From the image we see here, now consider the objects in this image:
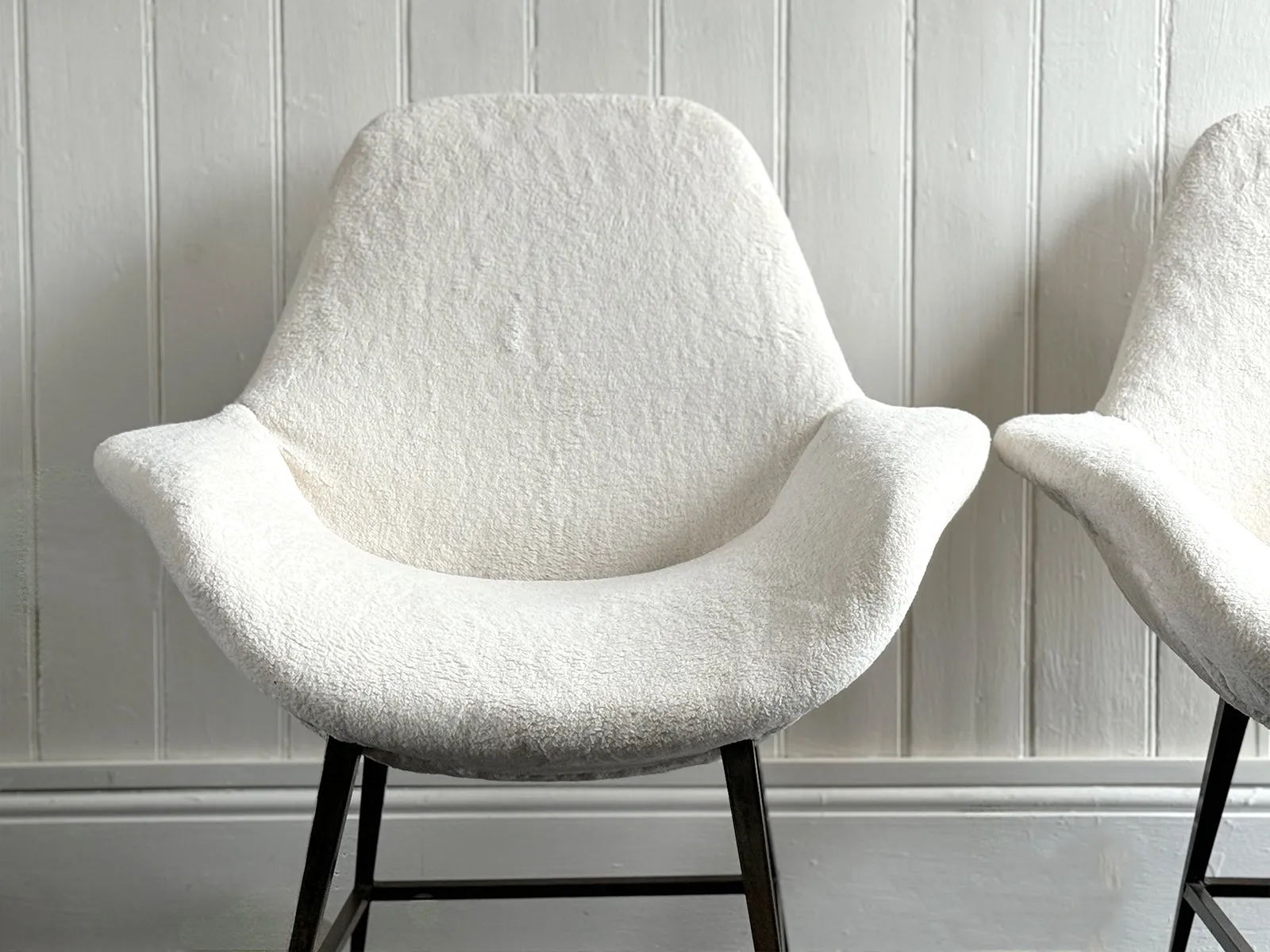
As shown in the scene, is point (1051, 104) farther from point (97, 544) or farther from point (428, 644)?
point (97, 544)

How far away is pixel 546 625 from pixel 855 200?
696 millimetres

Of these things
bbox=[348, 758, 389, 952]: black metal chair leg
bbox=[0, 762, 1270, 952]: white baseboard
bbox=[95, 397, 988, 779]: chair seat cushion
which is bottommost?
bbox=[0, 762, 1270, 952]: white baseboard

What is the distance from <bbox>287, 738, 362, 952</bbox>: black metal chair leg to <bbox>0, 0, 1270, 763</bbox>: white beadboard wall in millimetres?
525

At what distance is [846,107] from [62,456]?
94cm

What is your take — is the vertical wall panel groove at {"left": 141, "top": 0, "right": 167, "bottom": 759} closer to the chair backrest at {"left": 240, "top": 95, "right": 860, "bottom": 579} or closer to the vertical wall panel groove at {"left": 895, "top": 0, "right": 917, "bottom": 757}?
the chair backrest at {"left": 240, "top": 95, "right": 860, "bottom": 579}

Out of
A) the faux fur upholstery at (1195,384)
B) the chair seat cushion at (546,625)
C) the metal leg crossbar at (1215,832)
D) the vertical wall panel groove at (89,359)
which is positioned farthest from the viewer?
the vertical wall panel groove at (89,359)

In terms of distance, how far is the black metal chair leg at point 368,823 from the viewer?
97 cm

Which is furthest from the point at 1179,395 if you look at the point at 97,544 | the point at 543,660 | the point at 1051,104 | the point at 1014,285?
the point at 97,544

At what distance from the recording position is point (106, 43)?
118 centimetres

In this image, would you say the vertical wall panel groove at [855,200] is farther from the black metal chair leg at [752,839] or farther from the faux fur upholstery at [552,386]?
the black metal chair leg at [752,839]

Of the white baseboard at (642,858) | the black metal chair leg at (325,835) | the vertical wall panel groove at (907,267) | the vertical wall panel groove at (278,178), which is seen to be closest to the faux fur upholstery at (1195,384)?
the vertical wall panel groove at (907,267)

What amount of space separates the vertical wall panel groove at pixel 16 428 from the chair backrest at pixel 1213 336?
1.12 meters

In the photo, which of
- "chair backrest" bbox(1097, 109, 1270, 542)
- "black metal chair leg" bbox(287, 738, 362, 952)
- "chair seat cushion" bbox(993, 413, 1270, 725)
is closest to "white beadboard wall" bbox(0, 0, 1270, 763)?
"chair backrest" bbox(1097, 109, 1270, 542)

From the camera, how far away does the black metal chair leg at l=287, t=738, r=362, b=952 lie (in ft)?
2.32
